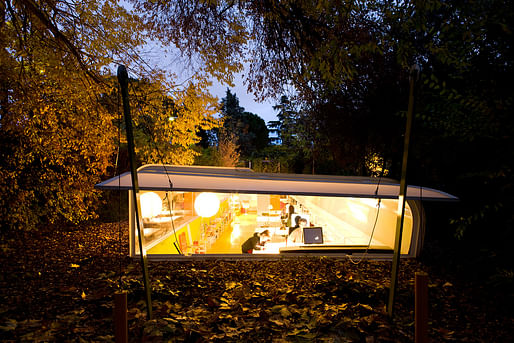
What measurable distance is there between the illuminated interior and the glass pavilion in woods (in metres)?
0.02

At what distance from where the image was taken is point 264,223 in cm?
869

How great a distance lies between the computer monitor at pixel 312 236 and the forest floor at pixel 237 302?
1.14 m

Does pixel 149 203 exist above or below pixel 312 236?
above

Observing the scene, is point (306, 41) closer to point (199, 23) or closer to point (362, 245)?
point (199, 23)

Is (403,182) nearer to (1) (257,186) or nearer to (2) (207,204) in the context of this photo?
(1) (257,186)

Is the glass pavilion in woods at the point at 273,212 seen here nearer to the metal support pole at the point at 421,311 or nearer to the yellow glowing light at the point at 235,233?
the yellow glowing light at the point at 235,233

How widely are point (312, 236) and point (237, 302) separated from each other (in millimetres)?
3803

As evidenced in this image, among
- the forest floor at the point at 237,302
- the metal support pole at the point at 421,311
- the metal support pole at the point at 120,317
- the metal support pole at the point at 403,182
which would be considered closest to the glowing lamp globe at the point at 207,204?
the forest floor at the point at 237,302

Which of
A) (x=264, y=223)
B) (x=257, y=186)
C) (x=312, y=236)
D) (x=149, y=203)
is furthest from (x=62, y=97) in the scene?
(x=312, y=236)

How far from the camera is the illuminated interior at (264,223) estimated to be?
6.64 metres

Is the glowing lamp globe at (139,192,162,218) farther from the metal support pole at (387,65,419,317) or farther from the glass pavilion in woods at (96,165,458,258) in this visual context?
the metal support pole at (387,65,419,317)

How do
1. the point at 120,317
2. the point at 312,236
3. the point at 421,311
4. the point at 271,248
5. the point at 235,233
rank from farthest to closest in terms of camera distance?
the point at 235,233
the point at 312,236
the point at 271,248
the point at 421,311
the point at 120,317

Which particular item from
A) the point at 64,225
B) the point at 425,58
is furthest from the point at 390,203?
the point at 64,225

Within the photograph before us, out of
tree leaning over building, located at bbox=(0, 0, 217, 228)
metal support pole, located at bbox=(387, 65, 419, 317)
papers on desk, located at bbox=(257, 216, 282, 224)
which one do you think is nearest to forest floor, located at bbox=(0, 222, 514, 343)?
metal support pole, located at bbox=(387, 65, 419, 317)
